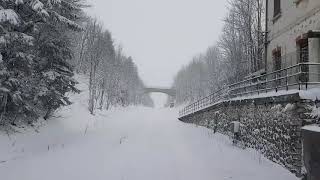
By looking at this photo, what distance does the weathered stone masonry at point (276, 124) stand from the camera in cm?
1057

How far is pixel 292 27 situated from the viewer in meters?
16.7

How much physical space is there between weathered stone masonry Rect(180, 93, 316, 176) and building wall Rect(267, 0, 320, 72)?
285 cm

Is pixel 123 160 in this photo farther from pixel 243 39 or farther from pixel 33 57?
pixel 243 39

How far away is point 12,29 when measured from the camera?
1622 centimetres

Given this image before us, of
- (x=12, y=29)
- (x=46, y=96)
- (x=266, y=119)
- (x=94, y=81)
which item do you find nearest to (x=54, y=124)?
(x=46, y=96)

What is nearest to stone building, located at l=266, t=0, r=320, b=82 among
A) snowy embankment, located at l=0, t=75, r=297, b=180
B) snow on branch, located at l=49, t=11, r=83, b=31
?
snowy embankment, located at l=0, t=75, r=297, b=180

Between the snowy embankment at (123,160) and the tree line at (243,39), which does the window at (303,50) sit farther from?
the tree line at (243,39)

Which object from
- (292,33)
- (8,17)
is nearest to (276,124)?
(292,33)

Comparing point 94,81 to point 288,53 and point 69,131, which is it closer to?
point 69,131

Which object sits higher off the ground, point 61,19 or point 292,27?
point 61,19

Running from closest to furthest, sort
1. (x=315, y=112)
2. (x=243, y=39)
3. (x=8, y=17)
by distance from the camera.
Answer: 1. (x=315, y=112)
2. (x=8, y=17)
3. (x=243, y=39)

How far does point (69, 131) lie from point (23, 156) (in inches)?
314

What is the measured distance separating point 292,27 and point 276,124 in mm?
5991

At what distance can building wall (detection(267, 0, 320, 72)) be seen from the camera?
47.8 feet
